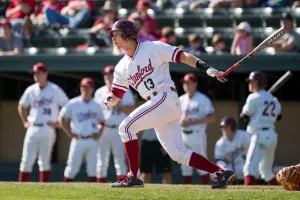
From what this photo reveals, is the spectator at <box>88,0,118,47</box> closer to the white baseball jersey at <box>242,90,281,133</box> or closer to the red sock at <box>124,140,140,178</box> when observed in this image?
the white baseball jersey at <box>242,90,281,133</box>

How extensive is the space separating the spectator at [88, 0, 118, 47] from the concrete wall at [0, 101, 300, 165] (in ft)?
6.20

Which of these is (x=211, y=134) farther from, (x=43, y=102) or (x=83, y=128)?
(x=43, y=102)

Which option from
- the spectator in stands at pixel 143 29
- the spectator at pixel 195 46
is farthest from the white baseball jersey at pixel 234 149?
the spectator in stands at pixel 143 29

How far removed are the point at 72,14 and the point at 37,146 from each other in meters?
4.14

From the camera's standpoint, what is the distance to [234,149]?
12562mm

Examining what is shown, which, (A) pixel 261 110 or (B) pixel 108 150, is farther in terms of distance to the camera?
(B) pixel 108 150

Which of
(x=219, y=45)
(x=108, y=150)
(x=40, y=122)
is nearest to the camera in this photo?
(x=40, y=122)

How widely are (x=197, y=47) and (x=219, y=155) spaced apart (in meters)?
2.16

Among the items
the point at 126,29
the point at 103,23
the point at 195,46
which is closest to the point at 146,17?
the point at 103,23

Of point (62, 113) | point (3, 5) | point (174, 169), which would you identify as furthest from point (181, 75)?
point (3, 5)

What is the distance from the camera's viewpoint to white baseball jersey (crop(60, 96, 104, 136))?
12984 mm

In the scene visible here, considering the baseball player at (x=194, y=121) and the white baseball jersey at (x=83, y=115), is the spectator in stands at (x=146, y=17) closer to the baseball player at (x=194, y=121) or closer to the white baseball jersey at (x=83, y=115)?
the baseball player at (x=194, y=121)

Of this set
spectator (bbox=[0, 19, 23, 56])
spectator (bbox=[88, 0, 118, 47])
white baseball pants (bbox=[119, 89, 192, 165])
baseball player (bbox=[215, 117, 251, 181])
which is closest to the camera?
white baseball pants (bbox=[119, 89, 192, 165])

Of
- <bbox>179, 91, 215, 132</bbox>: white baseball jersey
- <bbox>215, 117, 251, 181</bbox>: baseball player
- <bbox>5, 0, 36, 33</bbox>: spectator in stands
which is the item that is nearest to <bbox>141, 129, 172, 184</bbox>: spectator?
<bbox>179, 91, 215, 132</bbox>: white baseball jersey
